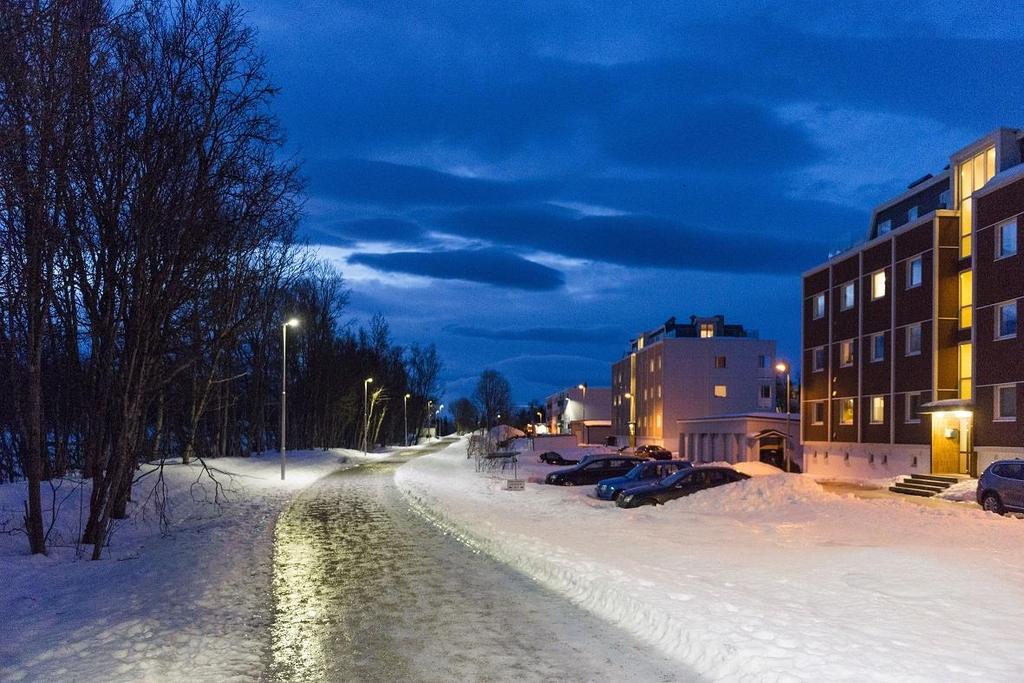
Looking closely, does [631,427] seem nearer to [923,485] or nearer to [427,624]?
[923,485]

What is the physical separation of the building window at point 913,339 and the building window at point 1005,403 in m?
7.04

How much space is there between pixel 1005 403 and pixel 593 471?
17.1m

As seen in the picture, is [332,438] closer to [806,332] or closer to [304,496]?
[806,332]

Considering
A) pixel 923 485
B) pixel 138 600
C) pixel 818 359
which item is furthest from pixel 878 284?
pixel 138 600

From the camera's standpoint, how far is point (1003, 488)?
24578 millimetres

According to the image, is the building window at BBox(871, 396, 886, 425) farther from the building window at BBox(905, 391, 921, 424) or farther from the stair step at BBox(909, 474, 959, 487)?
the stair step at BBox(909, 474, 959, 487)

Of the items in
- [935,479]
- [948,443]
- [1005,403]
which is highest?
[1005,403]

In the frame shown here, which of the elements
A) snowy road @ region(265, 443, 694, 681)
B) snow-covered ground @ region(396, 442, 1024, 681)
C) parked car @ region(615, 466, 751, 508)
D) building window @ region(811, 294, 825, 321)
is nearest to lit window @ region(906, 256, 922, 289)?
building window @ region(811, 294, 825, 321)

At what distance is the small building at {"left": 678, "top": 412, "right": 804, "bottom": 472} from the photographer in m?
56.3

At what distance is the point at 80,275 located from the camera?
15133 millimetres

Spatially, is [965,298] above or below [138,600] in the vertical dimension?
above

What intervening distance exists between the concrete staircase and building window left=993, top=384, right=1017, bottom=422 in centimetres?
313

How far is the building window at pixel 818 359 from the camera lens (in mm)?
51781

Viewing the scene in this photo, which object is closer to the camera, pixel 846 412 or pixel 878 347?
pixel 878 347
